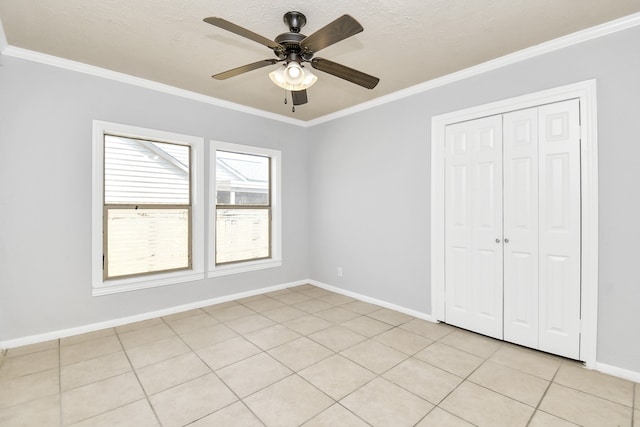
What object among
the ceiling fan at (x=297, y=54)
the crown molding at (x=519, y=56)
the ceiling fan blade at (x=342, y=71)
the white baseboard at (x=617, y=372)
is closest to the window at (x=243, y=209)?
the crown molding at (x=519, y=56)

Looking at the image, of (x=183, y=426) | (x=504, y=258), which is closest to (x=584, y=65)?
(x=504, y=258)

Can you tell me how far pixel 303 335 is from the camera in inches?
119

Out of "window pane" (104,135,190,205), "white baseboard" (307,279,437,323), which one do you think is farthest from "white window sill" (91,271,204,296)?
"white baseboard" (307,279,437,323)

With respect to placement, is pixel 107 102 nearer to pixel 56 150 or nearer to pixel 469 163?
pixel 56 150

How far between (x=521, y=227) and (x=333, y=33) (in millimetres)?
2367

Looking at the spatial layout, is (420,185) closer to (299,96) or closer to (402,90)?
(402,90)

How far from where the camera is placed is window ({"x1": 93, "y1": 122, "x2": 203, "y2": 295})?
3.16m

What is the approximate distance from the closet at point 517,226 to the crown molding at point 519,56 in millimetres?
470

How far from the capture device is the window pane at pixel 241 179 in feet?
13.5

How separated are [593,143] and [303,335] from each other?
3.03m

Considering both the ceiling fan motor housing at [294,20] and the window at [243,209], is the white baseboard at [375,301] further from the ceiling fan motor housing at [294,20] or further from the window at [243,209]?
the ceiling fan motor housing at [294,20]

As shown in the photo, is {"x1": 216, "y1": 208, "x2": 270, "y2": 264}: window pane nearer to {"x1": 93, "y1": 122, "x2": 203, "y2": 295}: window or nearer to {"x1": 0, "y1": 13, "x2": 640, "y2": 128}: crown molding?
{"x1": 93, "y1": 122, "x2": 203, "y2": 295}: window

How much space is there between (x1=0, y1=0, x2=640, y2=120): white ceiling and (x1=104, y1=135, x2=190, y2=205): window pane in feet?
2.58

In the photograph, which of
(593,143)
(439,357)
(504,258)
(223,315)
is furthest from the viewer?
(223,315)
